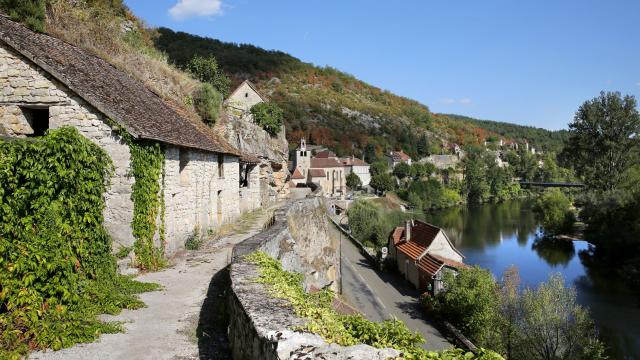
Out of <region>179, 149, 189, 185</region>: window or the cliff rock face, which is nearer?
<region>179, 149, 189, 185</region>: window

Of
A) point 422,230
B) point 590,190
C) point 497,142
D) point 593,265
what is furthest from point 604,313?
point 497,142

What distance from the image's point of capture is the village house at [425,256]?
99.8ft

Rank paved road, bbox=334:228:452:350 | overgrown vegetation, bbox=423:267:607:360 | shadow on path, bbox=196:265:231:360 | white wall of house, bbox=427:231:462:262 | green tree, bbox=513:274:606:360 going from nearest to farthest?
shadow on path, bbox=196:265:231:360 < green tree, bbox=513:274:606:360 < overgrown vegetation, bbox=423:267:607:360 < paved road, bbox=334:228:452:350 < white wall of house, bbox=427:231:462:262

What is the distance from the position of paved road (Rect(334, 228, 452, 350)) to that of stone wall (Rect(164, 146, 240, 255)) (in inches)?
382

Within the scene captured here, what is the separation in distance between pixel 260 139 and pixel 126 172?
58.8 feet

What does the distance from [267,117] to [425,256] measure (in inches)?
617

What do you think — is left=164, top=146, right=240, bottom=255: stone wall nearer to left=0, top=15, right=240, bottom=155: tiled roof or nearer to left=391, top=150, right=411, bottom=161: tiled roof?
left=0, top=15, right=240, bottom=155: tiled roof

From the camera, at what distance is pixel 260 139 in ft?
92.0

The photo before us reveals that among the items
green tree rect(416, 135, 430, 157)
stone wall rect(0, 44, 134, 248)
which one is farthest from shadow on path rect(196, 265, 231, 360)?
green tree rect(416, 135, 430, 157)

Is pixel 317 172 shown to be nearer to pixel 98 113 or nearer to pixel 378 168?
pixel 378 168

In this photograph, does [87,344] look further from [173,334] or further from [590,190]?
[590,190]

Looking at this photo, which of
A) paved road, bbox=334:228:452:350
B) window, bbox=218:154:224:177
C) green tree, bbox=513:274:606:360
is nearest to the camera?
window, bbox=218:154:224:177

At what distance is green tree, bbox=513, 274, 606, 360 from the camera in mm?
21422

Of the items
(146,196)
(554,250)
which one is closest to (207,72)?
(146,196)
